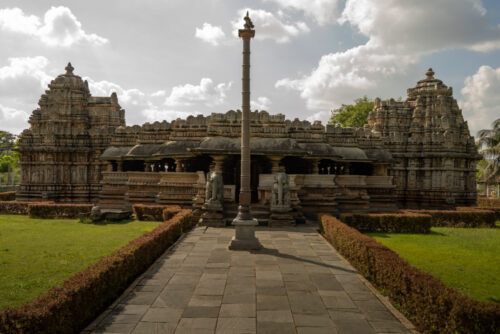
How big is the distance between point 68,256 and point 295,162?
41.5 ft

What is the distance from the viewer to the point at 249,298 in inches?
239

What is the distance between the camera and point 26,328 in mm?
4039

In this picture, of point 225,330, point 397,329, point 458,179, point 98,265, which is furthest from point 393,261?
point 458,179

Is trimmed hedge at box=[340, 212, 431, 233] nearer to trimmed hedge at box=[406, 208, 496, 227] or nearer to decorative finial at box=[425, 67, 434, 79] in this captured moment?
trimmed hedge at box=[406, 208, 496, 227]

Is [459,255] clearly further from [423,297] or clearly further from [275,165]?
[275,165]

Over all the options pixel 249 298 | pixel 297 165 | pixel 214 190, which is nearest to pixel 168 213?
pixel 214 190

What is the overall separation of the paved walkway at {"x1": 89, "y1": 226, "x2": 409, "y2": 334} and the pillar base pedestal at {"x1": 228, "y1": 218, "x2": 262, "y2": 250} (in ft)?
0.71

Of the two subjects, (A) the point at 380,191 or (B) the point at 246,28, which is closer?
(B) the point at 246,28

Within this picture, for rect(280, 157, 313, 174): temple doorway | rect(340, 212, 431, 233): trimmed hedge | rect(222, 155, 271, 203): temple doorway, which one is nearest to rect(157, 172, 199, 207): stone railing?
rect(222, 155, 271, 203): temple doorway

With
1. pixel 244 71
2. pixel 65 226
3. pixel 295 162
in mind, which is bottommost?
pixel 65 226

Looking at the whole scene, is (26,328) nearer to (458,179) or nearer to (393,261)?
(393,261)

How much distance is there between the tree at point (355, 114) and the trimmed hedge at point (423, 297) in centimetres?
4447

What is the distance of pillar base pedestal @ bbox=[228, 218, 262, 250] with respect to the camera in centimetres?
959

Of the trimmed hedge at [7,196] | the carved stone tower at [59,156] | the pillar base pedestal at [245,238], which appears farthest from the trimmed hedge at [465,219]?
the trimmed hedge at [7,196]
